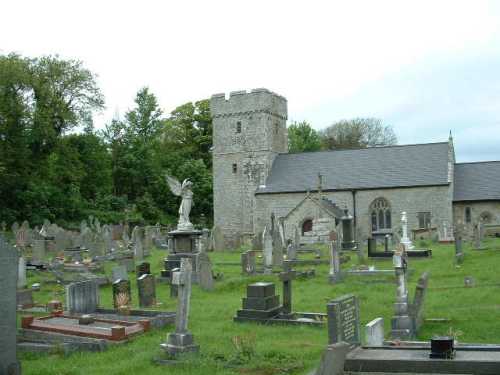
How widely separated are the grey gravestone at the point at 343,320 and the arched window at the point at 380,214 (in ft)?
89.3

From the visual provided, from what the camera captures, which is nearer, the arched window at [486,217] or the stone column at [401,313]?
the stone column at [401,313]

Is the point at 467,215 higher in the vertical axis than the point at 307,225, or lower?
higher

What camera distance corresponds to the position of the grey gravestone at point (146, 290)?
13227mm

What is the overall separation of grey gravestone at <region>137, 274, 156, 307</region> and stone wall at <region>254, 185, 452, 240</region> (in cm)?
2001

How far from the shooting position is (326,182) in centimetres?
3669

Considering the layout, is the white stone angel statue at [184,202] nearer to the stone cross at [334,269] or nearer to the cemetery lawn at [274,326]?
the cemetery lawn at [274,326]

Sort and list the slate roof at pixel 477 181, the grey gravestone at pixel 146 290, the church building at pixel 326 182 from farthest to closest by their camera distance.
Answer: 1. the slate roof at pixel 477 181
2. the church building at pixel 326 182
3. the grey gravestone at pixel 146 290

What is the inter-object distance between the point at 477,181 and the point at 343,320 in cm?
2979

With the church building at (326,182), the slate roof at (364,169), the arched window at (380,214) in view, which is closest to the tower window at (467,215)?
the church building at (326,182)

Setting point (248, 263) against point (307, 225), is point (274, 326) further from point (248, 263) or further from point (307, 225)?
point (307, 225)

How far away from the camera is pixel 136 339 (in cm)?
958

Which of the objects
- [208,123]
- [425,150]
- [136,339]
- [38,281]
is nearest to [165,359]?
[136,339]

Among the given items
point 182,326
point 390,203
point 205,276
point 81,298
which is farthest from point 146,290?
point 390,203

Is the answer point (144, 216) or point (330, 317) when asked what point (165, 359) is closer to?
point (330, 317)
